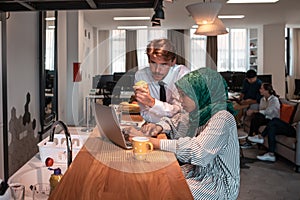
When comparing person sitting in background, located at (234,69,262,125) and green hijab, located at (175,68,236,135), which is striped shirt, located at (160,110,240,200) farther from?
person sitting in background, located at (234,69,262,125)

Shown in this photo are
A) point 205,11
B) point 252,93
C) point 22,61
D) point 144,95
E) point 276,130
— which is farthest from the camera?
point 252,93

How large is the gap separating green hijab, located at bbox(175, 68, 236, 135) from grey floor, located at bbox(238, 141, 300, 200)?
7.48 ft

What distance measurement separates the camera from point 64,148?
204cm

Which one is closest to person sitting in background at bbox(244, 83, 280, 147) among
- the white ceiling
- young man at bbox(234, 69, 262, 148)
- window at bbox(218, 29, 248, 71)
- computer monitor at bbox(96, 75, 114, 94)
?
young man at bbox(234, 69, 262, 148)

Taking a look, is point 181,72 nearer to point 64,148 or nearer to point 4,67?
point 64,148

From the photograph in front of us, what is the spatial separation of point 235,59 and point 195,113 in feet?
37.6

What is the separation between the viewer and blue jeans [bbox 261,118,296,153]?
16.5 feet

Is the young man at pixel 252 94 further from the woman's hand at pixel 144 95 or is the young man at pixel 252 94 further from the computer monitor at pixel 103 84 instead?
the woman's hand at pixel 144 95

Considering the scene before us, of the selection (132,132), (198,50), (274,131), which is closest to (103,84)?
(274,131)

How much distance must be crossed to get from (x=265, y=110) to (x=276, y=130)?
616 millimetres

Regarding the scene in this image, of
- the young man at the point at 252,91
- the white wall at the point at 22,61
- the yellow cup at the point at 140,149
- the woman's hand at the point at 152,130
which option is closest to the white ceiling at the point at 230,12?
the young man at the point at 252,91

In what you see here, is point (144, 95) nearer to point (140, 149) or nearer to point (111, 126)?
point (111, 126)

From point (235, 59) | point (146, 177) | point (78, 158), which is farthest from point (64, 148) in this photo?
point (235, 59)

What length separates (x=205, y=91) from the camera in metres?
1.69
